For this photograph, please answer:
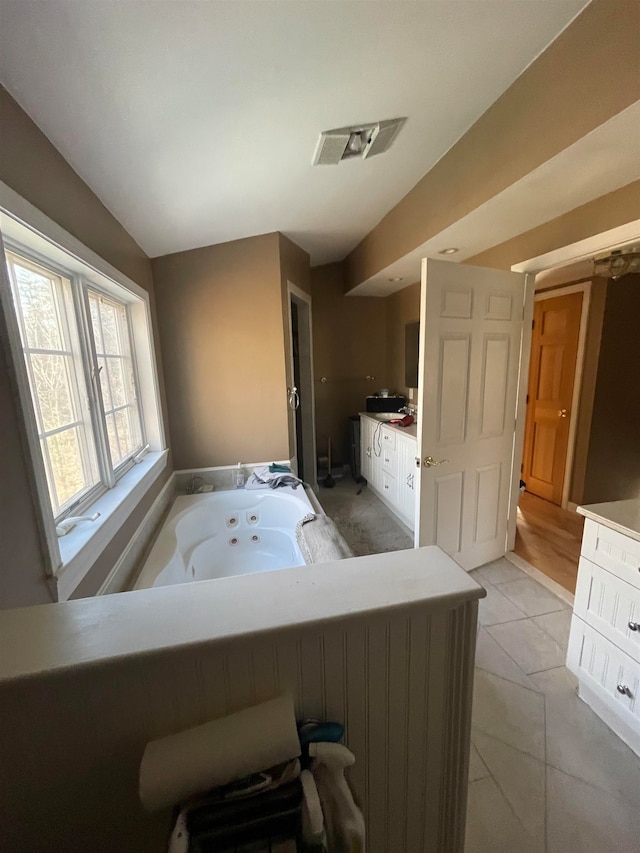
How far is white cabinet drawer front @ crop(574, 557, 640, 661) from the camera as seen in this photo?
126cm

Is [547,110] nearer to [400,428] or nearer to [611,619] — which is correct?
[611,619]

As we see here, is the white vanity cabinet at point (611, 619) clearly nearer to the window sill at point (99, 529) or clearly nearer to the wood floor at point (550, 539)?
the wood floor at point (550, 539)

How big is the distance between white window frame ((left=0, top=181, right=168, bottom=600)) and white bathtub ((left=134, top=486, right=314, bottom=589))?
1.34ft

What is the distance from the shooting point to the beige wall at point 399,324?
364 cm

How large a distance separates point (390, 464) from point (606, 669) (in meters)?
2.05

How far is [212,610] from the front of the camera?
60 cm

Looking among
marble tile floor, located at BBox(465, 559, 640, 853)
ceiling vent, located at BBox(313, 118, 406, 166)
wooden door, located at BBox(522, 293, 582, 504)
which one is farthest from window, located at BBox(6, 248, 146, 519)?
wooden door, located at BBox(522, 293, 582, 504)

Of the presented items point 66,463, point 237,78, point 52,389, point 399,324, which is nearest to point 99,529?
point 66,463

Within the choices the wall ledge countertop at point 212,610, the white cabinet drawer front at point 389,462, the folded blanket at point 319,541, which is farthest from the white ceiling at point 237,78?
the white cabinet drawer front at point 389,462

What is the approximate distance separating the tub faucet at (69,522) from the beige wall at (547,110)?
2.22 metres

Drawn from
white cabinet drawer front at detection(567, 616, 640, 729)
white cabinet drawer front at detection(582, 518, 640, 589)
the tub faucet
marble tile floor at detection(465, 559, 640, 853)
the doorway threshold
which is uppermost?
the tub faucet

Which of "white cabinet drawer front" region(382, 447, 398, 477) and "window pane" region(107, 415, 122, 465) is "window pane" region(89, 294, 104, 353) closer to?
"window pane" region(107, 415, 122, 465)

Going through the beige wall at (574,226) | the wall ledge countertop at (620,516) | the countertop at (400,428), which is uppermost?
the beige wall at (574,226)

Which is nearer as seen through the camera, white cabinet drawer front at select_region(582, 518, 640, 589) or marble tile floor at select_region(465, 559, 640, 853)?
marble tile floor at select_region(465, 559, 640, 853)
